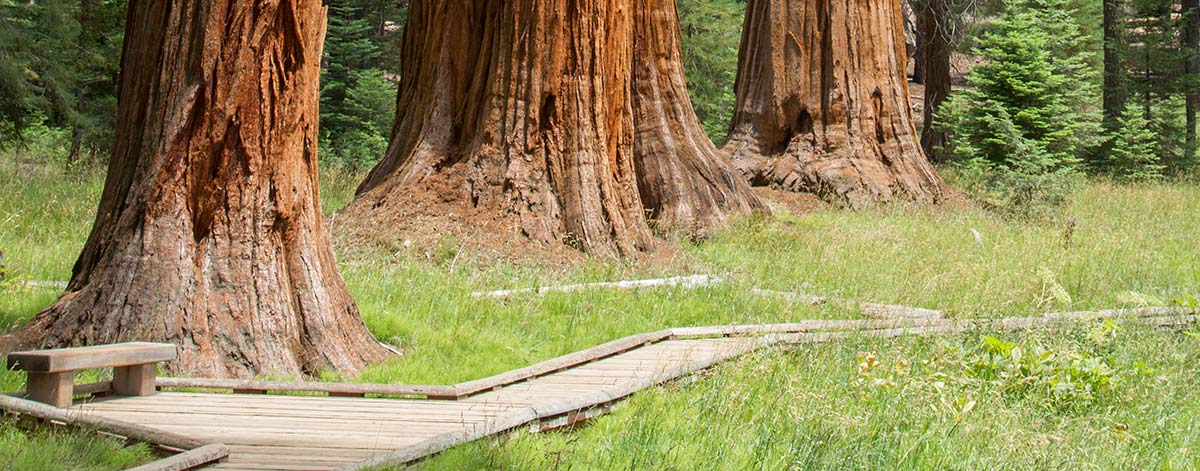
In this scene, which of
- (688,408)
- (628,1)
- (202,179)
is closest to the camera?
(688,408)

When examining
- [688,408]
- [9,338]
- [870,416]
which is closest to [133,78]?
[9,338]

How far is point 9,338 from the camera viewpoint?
5910 mm

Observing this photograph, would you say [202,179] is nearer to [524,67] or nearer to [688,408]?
[688,408]

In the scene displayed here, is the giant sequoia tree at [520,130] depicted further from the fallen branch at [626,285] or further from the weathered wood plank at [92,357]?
the weathered wood plank at [92,357]

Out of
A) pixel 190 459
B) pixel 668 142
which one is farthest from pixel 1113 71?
pixel 190 459

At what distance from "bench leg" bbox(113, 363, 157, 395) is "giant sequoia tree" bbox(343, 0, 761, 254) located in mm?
4641

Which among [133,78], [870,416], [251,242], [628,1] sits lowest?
[870,416]

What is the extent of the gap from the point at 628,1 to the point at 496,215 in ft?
7.88

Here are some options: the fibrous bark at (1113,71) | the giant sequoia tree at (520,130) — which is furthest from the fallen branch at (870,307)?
the fibrous bark at (1113,71)

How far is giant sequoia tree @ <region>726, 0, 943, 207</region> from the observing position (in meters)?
16.0

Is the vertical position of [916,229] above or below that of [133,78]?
below

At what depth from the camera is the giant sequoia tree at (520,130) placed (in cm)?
991

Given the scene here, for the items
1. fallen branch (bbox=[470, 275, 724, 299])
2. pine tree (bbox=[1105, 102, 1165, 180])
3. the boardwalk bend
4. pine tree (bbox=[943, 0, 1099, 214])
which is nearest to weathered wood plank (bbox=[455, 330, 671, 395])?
the boardwalk bend

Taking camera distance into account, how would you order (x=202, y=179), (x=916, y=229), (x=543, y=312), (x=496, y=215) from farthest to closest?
(x=916, y=229), (x=496, y=215), (x=543, y=312), (x=202, y=179)
